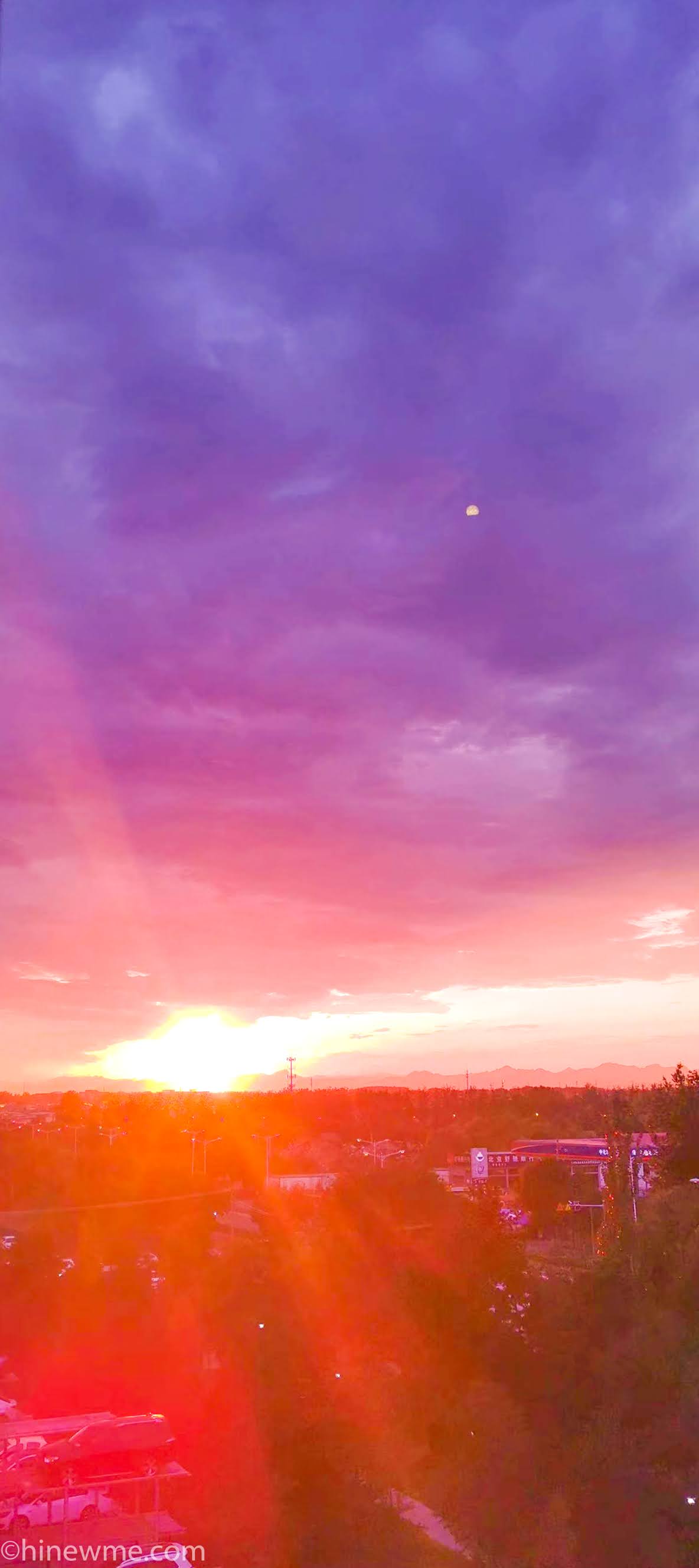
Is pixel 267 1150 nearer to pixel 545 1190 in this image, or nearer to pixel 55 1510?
pixel 545 1190

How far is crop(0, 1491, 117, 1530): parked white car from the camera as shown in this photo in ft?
58.1

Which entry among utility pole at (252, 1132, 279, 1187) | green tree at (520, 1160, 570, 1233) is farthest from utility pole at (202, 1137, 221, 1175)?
green tree at (520, 1160, 570, 1233)

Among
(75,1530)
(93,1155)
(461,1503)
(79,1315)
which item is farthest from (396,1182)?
(93,1155)

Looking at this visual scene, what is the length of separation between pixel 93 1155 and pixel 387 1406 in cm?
3899

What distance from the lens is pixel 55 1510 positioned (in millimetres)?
18297

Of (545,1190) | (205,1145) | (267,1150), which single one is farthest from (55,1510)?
(205,1145)

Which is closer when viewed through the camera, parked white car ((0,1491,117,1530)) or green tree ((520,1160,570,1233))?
parked white car ((0,1491,117,1530))

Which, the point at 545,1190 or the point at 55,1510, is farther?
the point at 545,1190

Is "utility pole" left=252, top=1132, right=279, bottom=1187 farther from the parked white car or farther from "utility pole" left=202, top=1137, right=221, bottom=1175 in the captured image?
the parked white car

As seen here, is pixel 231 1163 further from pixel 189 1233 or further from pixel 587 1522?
pixel 587 1522

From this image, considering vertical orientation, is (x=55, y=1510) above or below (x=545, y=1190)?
below

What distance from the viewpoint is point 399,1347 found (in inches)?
925

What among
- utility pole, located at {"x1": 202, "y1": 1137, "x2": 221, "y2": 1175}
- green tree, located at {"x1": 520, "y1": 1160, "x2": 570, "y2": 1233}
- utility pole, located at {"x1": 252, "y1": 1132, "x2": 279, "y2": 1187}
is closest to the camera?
green tree, located at {"x1": 520, "y1": 1160, "x2": 570, "y2": 1233}

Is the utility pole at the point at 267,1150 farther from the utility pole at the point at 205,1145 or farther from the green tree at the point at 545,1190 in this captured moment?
the green tree at the point at 545,1190
